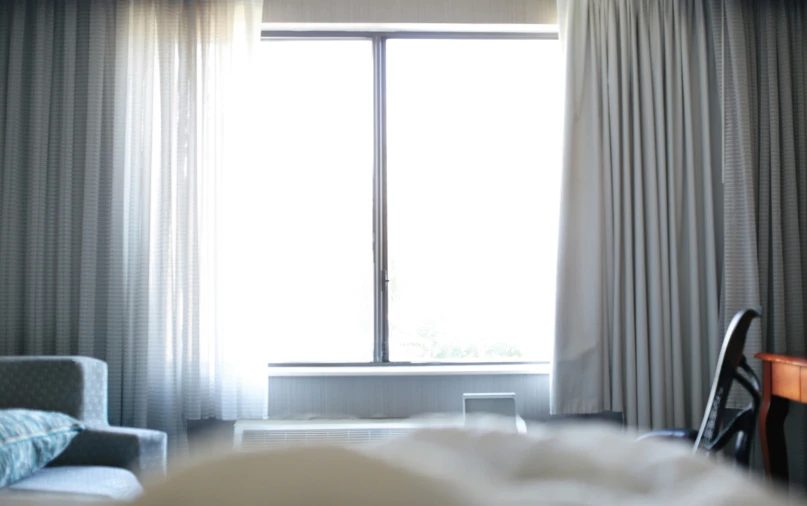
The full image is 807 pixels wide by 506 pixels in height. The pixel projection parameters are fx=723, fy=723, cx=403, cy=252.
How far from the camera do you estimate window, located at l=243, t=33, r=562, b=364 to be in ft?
11.6

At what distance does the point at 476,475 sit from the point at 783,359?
113 inches

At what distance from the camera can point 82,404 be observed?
278cm

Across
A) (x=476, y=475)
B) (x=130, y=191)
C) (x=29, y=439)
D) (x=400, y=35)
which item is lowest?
(x=29, y=439)

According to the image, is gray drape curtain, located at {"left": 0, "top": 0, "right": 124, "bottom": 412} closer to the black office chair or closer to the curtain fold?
the curtain fold

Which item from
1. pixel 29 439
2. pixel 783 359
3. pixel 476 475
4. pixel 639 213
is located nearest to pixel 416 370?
pixel 639 213

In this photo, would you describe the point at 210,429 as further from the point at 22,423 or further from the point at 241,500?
the point at 241,500

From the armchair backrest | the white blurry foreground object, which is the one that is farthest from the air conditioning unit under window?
the white blurry foreground object

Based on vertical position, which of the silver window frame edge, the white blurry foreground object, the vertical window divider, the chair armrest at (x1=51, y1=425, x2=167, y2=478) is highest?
the silver window frame edge

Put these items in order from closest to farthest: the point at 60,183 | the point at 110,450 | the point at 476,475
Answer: the point at 476,475 < the point at 110,450 < the point at 60,183

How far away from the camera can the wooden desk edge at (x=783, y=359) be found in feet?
8.84

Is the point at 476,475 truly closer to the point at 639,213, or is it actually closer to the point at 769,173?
the point at 639,213

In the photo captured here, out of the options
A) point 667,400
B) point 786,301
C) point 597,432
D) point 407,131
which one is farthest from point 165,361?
point 597,432

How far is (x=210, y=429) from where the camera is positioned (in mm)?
3340

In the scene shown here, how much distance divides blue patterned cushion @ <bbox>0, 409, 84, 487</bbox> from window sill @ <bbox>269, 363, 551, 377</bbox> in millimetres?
1099
